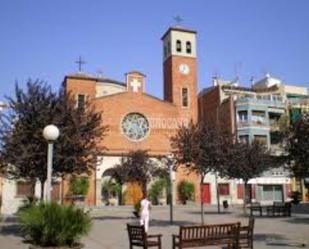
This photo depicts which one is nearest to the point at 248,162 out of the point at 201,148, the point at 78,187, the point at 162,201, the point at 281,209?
the point at 281,209

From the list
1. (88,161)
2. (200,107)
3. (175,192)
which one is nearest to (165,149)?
(175,192)

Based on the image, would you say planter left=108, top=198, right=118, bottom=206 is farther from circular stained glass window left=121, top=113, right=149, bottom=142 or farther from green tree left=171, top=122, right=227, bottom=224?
green tree left=171, top=122, right=227, bottom=224

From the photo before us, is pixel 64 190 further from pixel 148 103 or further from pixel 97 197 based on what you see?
pixel 148 103

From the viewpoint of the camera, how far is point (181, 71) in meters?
54.8

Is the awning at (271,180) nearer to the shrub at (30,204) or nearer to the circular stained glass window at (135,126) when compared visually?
the circular stained glass window at (135,126)

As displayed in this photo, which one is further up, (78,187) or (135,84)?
(135,84)

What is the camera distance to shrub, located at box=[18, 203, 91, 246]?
39.9ft

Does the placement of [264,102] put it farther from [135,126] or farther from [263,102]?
[135,126]

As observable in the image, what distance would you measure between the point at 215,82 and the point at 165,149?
70.8 ft

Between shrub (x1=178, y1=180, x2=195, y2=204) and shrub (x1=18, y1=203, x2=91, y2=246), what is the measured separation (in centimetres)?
3735

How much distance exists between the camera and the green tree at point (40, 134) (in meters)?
18.9

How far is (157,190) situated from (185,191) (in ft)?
10.6

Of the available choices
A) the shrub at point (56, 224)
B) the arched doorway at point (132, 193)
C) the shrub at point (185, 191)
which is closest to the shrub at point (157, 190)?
the arched doorway at point (132, 193)

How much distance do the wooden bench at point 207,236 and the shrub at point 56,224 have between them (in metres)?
2.52
